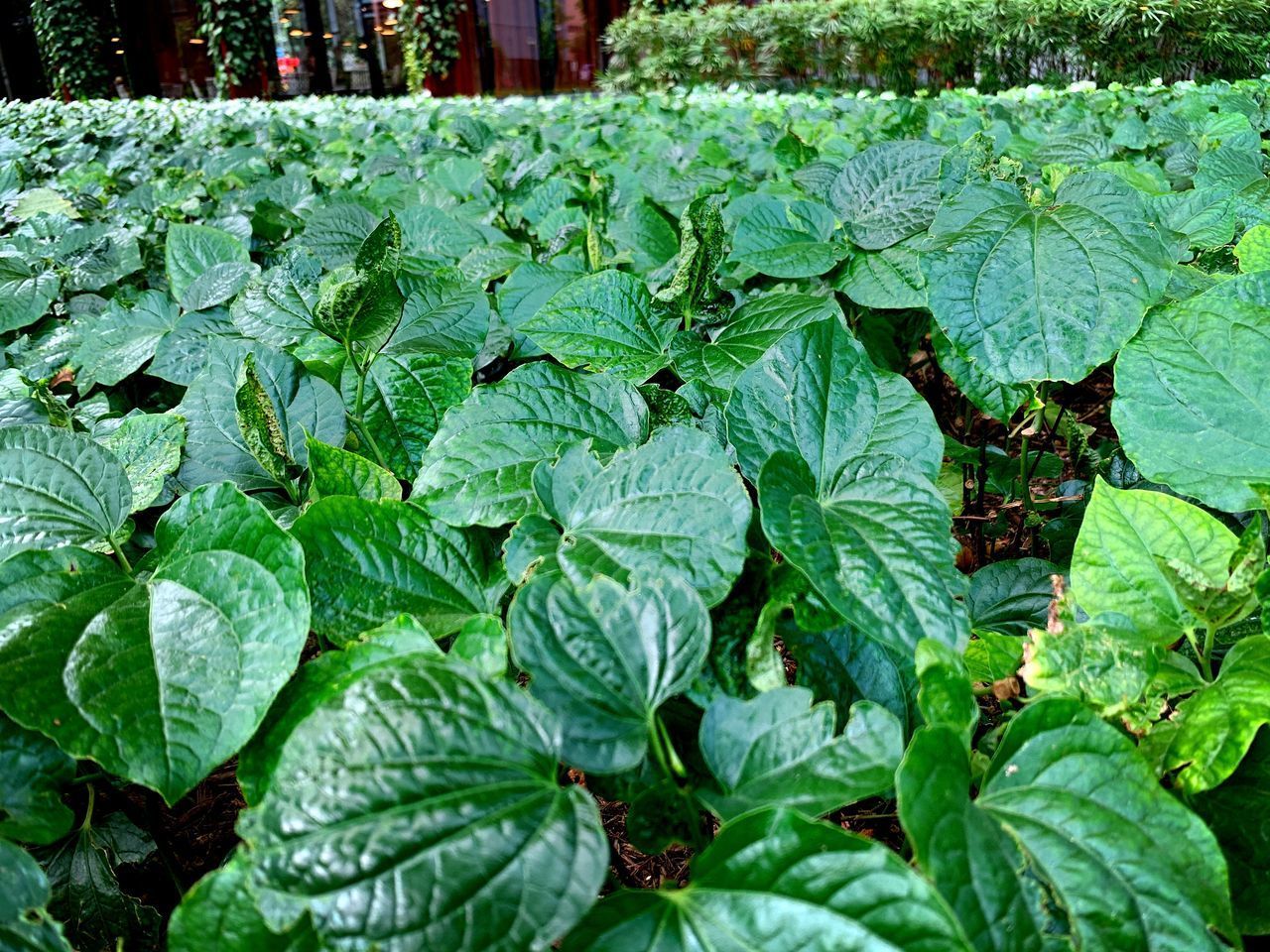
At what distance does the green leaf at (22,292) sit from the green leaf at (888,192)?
1.47 m

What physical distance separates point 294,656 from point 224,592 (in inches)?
4.6

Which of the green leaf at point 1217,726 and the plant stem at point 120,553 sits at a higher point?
the plant stem at point 120,553

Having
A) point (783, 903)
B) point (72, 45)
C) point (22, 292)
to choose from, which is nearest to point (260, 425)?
point (783, 903)

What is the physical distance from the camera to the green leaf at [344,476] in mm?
920

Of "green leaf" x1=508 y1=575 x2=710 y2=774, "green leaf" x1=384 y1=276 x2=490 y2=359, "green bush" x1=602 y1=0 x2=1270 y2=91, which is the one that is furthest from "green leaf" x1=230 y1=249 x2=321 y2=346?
"green bush" x1=602 y1=0 x2=1270 y2=91

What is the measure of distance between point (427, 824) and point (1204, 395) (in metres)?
0.82

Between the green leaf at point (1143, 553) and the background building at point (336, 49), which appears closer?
the green leaf at point (1143, 553)

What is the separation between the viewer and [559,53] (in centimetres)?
1966

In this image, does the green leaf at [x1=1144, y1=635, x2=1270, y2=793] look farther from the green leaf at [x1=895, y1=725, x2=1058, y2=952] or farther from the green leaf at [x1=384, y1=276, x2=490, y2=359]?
the green leaf at [x1=384, y1=276, x2=490, y2=359]

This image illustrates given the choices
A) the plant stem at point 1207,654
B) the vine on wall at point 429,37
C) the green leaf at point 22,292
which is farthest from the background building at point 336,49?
the plant stem at point 1207,654

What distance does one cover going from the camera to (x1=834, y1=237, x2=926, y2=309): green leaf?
1217mm

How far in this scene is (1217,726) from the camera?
2.15ft

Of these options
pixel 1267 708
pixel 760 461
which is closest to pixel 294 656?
pixel 760 461

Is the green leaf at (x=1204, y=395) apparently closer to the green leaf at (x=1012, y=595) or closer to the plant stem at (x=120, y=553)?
the green leaf at (x=1012, y=595)
